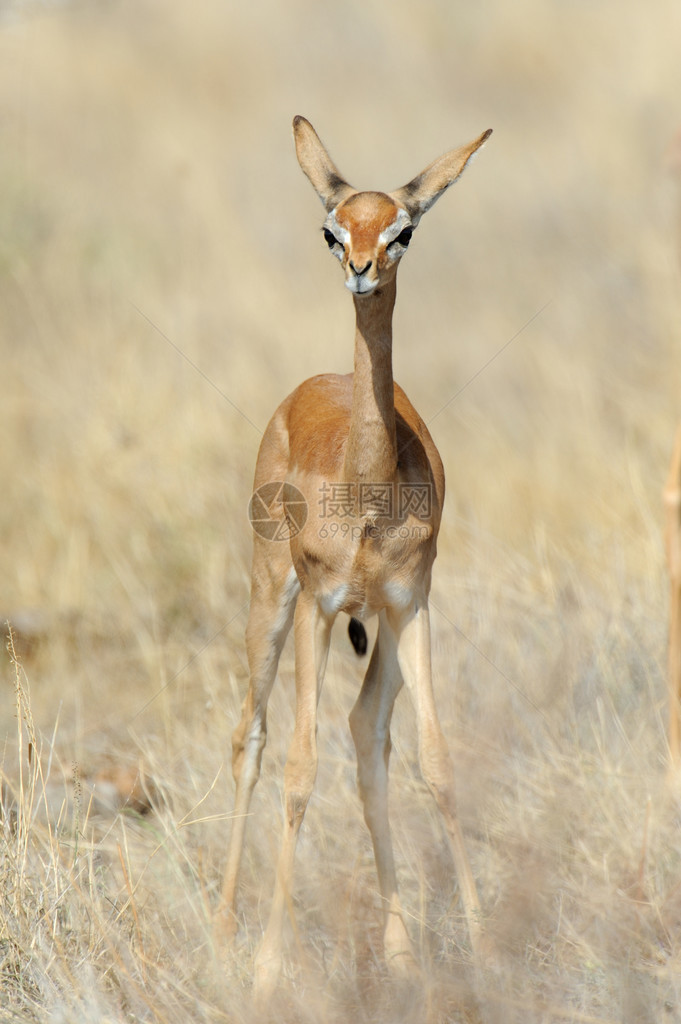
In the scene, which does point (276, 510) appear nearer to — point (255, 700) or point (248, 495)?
point (255, 700)

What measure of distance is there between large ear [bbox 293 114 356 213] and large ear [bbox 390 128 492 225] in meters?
0.26

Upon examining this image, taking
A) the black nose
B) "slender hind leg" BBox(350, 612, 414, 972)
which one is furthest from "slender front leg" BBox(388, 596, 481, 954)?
the black nose

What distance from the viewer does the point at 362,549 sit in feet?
12.4

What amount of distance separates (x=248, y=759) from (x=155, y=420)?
3772 mm

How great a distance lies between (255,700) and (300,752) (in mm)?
588

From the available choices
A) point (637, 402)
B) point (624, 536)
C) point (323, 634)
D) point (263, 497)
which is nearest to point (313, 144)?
point (263, 497)

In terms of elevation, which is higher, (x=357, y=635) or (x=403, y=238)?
(x=403, y=238)

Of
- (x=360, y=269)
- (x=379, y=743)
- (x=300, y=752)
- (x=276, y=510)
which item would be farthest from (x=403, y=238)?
(x=379, y=743)

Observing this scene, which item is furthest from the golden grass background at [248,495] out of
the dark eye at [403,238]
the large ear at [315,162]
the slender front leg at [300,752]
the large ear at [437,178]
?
the large ear at [315,162]

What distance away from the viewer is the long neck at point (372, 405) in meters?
3.72

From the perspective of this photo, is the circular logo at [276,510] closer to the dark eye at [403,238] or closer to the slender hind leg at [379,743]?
the slender hind leg at [379,743]

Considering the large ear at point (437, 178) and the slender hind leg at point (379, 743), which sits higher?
the large ear at point (437, 178)

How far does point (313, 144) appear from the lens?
396cm

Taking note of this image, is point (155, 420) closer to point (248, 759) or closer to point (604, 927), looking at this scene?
point (248, 759)
